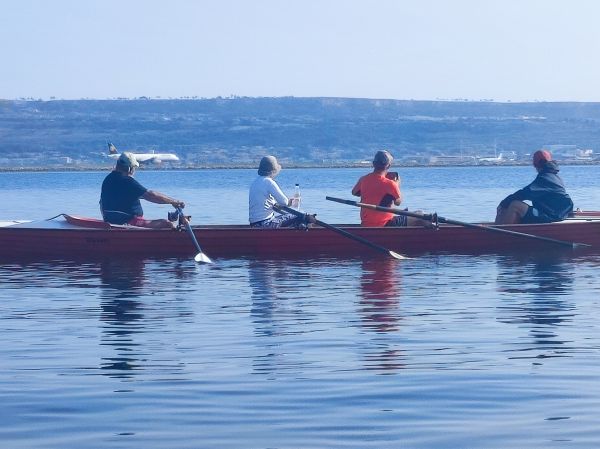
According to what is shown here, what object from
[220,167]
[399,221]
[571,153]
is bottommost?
[220,167]

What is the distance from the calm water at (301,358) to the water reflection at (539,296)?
0.11ft

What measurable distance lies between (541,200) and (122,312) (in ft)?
28.1

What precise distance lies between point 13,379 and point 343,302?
5500 mm

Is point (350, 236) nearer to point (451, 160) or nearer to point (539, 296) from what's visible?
point (539, 296)

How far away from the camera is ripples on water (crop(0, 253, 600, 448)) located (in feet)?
26.9

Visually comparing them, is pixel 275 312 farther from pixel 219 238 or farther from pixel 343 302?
pixel 219 238

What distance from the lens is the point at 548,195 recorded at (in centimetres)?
2066

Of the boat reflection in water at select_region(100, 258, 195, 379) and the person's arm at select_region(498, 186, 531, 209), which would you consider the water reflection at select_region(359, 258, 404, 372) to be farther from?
the person's arm at select_region(498, 186, 531, 209)

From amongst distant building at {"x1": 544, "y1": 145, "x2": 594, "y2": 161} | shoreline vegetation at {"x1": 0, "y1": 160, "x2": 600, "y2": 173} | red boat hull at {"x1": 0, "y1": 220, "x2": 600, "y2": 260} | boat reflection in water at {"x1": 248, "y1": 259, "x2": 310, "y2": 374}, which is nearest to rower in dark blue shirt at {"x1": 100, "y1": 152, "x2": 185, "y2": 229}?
red boat hull at {"x1": 0, "y1": 220, "x2": 600, "y2": 260}

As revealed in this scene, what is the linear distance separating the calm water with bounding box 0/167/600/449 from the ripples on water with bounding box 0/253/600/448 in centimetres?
2

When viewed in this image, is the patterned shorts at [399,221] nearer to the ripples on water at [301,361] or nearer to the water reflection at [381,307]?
the water reflection at [381,307]

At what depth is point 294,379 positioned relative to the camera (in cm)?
974

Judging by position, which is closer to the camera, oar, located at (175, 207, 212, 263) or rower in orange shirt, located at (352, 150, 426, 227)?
oar, located at (175, 207, 212, 263)

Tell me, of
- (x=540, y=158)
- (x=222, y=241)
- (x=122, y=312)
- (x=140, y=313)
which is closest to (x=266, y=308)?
(x=140, y=313)
